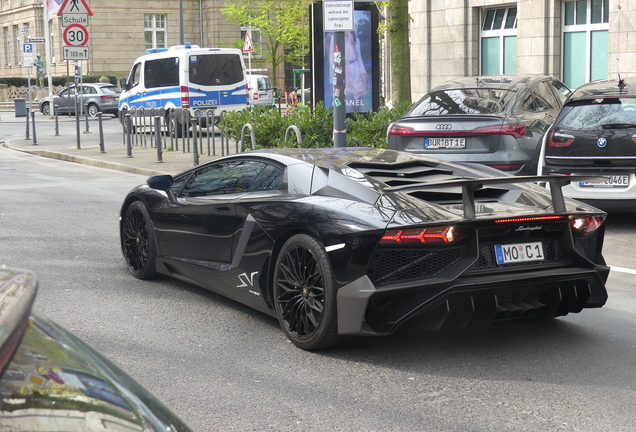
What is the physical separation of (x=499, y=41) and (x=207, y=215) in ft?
61.6

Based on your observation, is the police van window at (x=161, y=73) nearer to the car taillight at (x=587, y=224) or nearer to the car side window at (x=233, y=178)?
the car side window at (x=233, y=178)

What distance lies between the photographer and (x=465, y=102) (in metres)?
10.9

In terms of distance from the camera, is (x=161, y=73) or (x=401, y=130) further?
(x=161, y=73)

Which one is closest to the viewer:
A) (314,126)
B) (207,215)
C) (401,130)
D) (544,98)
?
(207,215)

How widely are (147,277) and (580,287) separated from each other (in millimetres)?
3478

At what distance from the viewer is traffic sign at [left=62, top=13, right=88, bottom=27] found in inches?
835

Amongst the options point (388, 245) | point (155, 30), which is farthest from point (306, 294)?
point (155, 30)

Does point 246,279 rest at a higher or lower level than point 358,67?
lower

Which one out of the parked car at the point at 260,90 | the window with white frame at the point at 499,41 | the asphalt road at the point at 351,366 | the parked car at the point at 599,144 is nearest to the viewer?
the asphalt road at the point at 351,366

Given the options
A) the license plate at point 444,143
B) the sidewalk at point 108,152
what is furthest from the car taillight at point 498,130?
the sidewalk at point 108,152

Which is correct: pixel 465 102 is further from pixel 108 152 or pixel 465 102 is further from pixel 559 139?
pixel 108 152

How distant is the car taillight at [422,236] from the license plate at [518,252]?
0.30 m

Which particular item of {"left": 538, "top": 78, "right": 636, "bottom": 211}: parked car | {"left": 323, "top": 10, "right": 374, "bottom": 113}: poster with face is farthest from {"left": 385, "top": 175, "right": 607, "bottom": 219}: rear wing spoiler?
{"left": 323, "top": 10, "right": 374, "bottom": 113}: poster with face

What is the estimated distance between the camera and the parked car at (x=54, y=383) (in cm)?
157
